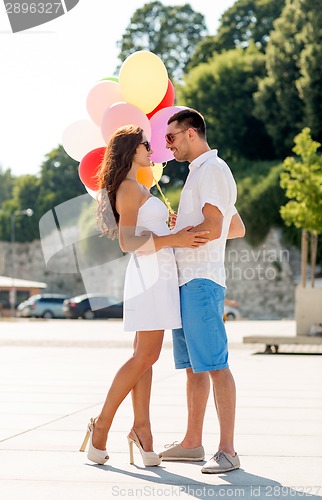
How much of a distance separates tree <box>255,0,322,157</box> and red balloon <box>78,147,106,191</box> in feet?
152

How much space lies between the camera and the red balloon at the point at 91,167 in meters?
6.86

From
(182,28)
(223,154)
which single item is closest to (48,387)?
(223,154)

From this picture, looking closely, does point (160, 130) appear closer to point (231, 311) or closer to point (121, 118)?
point (121, 118)

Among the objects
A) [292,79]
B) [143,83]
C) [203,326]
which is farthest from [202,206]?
[292,79]

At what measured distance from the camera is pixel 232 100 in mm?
58406

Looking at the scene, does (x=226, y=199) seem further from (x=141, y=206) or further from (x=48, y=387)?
(x=48, y=387)

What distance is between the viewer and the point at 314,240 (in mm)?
24875

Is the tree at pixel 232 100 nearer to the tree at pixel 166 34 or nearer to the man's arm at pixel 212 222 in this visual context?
the tree at pixel 166 34

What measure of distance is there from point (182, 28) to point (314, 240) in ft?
158

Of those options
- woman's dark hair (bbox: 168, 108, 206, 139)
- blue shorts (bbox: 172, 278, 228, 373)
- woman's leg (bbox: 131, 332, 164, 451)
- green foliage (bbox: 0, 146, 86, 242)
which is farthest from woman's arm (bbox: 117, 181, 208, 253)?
green foliage (bbox: 0, 146, 86, 242)

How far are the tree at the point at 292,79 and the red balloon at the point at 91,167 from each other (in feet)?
152

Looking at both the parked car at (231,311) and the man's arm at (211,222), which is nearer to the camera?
the man's arm at (211,222)

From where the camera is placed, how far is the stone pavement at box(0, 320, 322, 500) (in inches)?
209

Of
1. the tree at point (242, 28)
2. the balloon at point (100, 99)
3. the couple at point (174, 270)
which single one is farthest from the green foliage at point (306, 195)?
the tree at point (242, 28)
